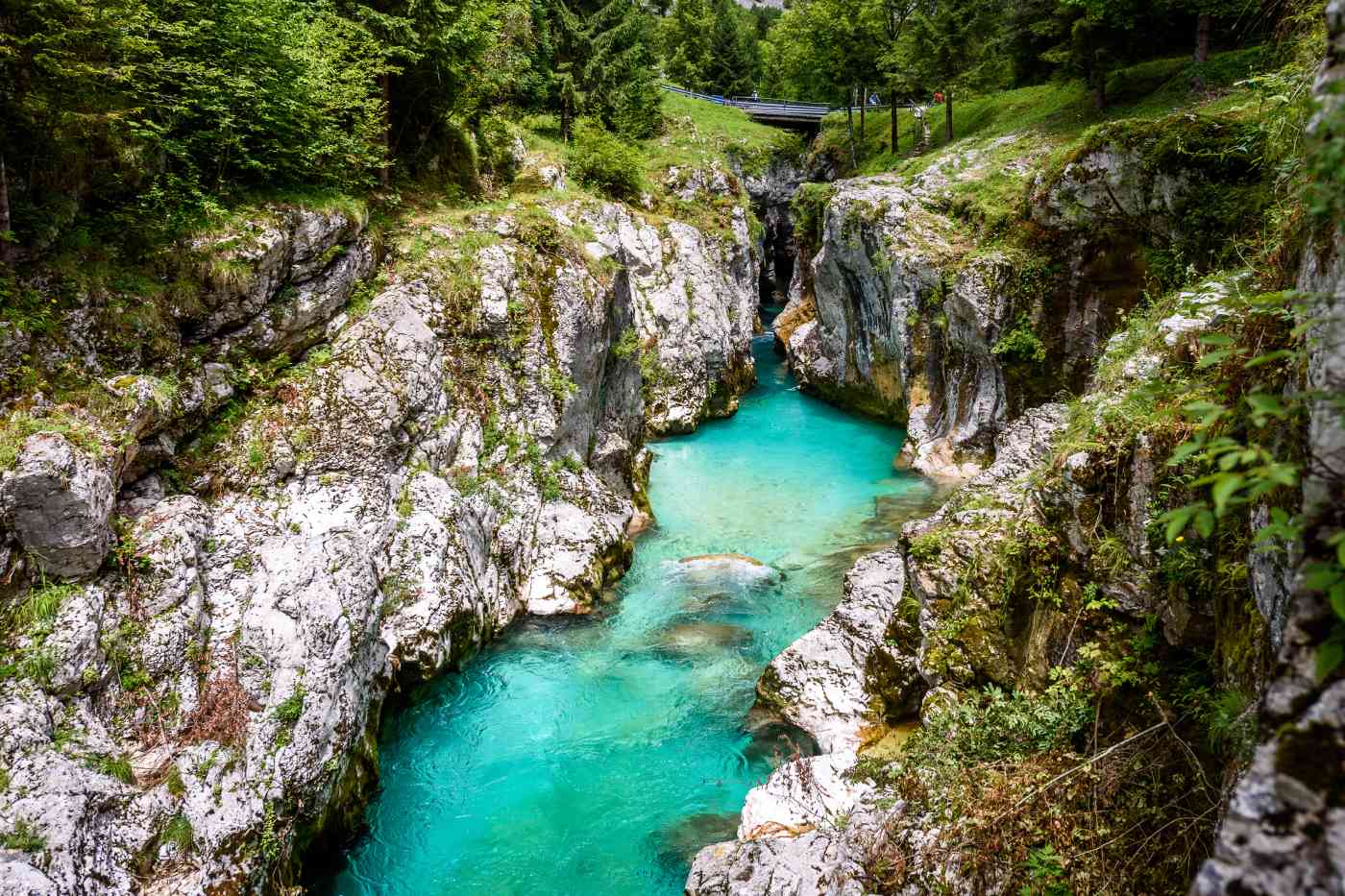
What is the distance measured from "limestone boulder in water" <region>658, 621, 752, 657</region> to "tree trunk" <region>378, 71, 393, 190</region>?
445 inches

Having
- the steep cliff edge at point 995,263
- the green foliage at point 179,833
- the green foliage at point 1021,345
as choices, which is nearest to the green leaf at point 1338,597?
the green foliage at point 179,833

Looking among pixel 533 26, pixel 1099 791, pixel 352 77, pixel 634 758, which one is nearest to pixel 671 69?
pixel 533 26

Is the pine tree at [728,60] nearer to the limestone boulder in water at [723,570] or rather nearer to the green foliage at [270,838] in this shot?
the limestone boulder in water at [723,570]

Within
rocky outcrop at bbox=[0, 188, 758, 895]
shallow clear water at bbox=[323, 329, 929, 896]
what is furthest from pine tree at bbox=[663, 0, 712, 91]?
shallow clear water at bbox=[323, 329, 929, 896]

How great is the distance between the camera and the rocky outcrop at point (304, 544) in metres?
6.74

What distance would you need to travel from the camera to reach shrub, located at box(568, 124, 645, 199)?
2320cm

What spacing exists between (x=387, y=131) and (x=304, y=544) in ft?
35.0

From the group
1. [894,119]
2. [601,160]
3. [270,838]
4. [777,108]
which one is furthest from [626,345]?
[777,108]

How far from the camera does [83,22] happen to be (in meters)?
8.42

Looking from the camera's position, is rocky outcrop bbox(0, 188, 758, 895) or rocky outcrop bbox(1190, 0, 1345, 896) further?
rocky outcrop bbox(0, 188, 758, 895)

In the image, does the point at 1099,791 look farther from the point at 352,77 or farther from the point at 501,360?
the point at 352,77

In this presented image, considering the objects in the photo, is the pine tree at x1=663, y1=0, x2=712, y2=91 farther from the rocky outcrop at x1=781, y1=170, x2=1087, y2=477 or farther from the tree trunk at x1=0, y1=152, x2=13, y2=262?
the tree trunk at x1=0, y1=152, x2=13, y2=262

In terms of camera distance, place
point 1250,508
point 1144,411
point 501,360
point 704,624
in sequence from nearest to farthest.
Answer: point 1250,508
point 1144,411
point 704,624
point 501,360

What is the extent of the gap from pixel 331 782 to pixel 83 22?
31.5 feet
